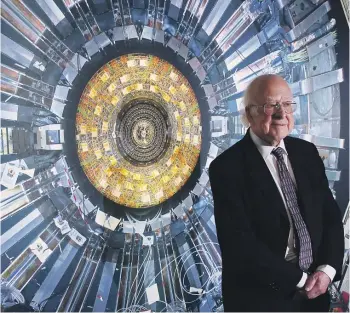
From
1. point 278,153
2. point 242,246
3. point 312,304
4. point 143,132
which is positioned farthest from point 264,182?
point 143,132

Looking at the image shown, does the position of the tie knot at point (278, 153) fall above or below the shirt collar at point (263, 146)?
below

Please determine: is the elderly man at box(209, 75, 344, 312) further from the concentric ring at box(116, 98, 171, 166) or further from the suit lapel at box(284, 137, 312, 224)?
the concentric ring at box(116, 98, 171, 166)

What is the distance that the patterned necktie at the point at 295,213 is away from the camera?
181cm

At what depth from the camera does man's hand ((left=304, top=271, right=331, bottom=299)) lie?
178 centimetres

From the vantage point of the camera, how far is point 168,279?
2377 mm

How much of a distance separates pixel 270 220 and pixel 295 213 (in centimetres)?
10

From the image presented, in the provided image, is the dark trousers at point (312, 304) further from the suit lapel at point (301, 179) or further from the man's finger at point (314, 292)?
the suit lapel at point (301, 179)

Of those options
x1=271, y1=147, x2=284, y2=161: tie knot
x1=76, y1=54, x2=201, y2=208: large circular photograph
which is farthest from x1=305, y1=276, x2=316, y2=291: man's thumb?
x1=76, y1=54, x2=201, y2=208: large circular photograph

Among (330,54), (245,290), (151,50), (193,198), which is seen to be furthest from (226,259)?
(330,54)

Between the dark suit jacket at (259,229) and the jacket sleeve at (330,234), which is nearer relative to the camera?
the dark suit jacket at (259,229)

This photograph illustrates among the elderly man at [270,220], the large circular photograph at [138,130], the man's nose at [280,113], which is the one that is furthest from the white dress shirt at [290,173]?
the large circular photograph at [138,130]

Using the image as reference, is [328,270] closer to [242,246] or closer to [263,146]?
[242,246]

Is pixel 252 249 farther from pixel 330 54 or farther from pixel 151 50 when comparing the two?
pixel 330 54

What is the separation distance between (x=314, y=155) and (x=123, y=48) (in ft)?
3.43
